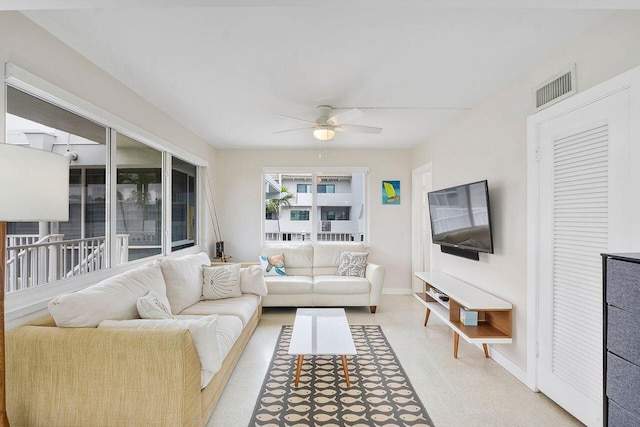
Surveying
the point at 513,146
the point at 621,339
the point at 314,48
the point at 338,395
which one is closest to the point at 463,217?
the point at 513,146

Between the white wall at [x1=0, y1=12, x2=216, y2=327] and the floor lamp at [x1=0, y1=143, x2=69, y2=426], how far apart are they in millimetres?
846

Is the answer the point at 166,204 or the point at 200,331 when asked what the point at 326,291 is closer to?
the point at 166,204

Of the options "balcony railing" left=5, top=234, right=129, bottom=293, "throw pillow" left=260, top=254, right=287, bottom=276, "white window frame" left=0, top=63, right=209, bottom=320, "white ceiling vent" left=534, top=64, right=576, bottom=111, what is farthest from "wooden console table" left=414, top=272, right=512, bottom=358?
"balcony railing" left=5, top=234, right=129, bottom=293

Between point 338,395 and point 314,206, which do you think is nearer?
point 338,395

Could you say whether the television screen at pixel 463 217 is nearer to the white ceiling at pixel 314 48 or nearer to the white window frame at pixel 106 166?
the white ceiling at pixel 314 48

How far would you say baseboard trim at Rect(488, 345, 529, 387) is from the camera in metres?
2.62

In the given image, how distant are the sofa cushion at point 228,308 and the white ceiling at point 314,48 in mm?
2085

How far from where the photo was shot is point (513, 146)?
2750 mm

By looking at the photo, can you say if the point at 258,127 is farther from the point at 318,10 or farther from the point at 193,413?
the point at 193,413

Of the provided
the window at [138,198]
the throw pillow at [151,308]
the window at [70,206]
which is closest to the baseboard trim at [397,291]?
the window at [138,198]

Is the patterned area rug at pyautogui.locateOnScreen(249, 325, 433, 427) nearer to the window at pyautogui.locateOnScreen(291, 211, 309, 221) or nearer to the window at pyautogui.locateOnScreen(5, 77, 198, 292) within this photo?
the window at pyautogui.locateOnScreen(5, 77, 198, 292)

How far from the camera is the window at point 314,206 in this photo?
5.69 m

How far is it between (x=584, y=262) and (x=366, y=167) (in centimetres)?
375

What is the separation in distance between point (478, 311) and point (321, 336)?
4.89 feet
